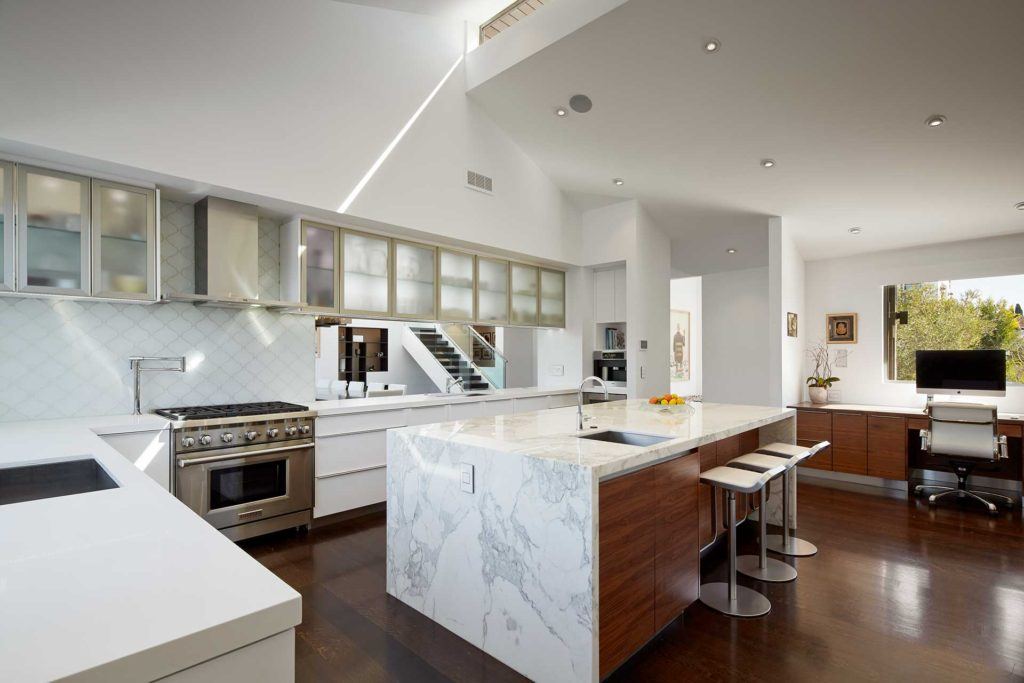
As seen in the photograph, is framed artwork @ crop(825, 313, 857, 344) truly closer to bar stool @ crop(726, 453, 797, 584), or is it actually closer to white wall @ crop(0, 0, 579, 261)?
bar stool @ crop(726, 453, 797, 584)

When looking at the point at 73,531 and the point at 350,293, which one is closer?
the point at 73,531

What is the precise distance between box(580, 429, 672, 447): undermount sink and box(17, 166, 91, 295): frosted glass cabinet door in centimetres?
302

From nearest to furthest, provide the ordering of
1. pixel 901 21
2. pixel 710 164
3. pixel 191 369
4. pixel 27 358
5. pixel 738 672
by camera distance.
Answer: pixel 738 672 → pixel 901 21 → pixel 27 358 → pixel 191 369 → pixel 710 164

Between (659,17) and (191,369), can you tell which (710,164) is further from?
(191,369)

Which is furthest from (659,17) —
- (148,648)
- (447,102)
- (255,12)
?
(148,648)

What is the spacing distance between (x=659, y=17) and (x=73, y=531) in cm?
384

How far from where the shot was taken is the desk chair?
14.6 feet

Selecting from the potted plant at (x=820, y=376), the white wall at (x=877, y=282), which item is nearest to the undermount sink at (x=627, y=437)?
the potted plant at (x=820, y=376)

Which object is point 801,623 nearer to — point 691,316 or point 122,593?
point 122,593

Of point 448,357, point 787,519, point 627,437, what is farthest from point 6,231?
point 448,357

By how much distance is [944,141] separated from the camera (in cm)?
377

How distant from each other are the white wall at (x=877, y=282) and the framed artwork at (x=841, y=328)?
0.17 ft

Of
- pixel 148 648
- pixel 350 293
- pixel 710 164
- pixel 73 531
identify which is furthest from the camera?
pixel 710 164

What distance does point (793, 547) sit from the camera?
3.62 metres
